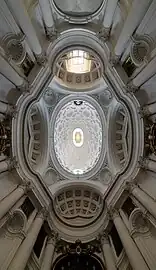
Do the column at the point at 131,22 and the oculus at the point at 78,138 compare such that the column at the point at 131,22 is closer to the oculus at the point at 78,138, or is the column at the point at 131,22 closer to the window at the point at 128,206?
the window at the point at 128,206

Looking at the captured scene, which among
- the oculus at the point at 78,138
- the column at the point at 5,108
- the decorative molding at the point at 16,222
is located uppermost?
the column at the point at 5,108

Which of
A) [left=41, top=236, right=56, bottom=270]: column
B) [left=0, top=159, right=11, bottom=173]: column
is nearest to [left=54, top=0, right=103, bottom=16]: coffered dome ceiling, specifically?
[left=0, top=159, right=11, bottom=173]: column

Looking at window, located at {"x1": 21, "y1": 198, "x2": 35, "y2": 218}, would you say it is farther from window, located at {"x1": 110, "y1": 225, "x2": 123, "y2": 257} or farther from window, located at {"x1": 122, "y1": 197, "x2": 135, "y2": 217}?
window, located at {"x1": 122, "y1": 197, "x2": 135, "y2": 217}

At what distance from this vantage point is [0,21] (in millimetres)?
17062

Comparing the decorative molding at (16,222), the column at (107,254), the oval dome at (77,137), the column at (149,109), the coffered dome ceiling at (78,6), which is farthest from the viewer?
the oval dome at (77,137)

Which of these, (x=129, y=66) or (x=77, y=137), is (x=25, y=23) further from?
(x=77, y=137)

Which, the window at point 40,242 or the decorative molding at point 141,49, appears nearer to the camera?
the decorative molding at point 141,49

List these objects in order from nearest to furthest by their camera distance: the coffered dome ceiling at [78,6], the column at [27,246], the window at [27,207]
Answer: the column at [27,246] < the coffered dome ceiling at [78,6] < the window at [27,207]

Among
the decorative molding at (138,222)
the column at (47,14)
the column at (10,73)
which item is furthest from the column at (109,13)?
the decorative molding at (138,222)

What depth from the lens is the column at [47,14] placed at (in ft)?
61.9

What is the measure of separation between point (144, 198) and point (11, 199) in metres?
6.88

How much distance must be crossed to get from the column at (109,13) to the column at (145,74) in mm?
3603

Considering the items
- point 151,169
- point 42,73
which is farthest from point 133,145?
point 42,73

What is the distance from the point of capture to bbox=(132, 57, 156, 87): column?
17.1 metres
